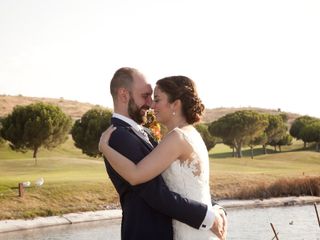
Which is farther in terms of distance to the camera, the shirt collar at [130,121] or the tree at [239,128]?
the tree at [239,128]

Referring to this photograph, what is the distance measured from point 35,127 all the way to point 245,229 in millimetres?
44616

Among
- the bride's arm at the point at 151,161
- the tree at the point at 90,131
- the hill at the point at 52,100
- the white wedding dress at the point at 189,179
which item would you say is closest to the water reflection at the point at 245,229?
the white wedding dress at the point at 189,179

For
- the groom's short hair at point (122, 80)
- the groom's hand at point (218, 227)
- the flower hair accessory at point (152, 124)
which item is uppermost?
the groom's short hair at point (122, 80)

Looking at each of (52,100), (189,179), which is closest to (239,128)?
(52,100)

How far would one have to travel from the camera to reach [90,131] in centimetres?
7931

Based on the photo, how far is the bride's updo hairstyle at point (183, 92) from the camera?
563 centimetres

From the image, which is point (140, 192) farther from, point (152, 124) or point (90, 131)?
point (90, 131)

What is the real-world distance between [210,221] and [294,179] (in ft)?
162

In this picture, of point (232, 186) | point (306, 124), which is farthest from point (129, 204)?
point (306, 124)

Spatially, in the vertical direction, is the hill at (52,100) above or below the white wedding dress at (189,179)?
below

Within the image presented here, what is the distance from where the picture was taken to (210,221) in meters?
5.40

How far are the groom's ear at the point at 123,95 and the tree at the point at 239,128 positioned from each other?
100 m

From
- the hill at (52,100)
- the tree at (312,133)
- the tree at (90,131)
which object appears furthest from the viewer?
the hill at (52,100)

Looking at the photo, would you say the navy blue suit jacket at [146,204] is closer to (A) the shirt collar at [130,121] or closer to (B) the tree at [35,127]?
(A) the shirt collar at [130,121]
